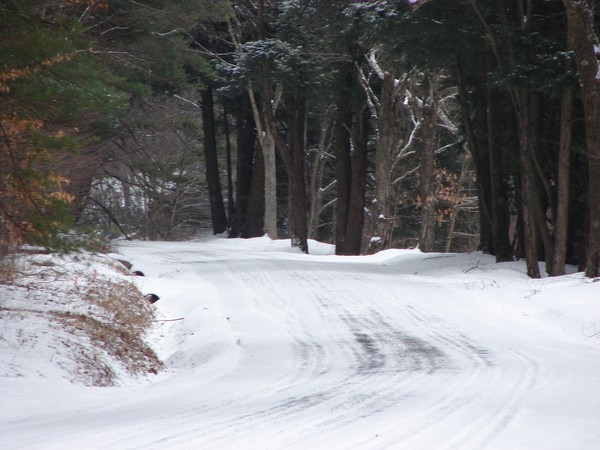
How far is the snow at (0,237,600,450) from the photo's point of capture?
231 inches

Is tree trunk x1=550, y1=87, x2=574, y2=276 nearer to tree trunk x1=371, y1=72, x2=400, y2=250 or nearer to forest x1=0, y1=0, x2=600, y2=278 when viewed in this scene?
forest x1=0, y1=0, x2=600, y2=278

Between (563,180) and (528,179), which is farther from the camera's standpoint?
(528,179)

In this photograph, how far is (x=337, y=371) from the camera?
29.5 ft

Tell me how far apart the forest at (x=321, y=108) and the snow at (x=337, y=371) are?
184 cm

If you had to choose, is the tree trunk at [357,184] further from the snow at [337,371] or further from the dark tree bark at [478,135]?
the snow at [337,371]

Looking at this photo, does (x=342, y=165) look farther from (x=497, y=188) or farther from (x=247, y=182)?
(x=497, y=188)

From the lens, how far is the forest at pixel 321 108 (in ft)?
31.9

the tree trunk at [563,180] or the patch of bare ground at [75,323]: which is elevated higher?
the tree trunk at [563,180]

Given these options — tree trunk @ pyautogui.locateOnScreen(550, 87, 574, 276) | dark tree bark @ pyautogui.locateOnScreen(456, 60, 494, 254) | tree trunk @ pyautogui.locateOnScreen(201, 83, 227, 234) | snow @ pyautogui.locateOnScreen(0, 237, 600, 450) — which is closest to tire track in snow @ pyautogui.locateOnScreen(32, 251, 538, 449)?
snow @ pyautogui.locateOnScreen(0, 237, 600, 450)

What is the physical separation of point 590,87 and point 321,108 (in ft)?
73.2

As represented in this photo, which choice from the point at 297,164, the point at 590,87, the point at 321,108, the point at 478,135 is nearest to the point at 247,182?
the point at 321,108

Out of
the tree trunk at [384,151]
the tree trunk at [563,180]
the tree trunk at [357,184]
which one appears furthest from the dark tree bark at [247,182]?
the tree trunk at [563,180]

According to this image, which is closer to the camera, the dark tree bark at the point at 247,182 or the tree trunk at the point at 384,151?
the tree trunk at the point at 384,151

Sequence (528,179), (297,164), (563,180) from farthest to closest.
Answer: (297,164)
(528,179)
(563,180)
